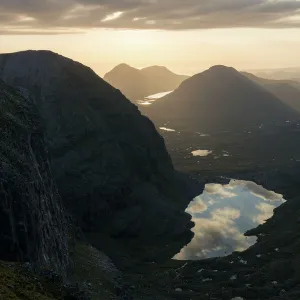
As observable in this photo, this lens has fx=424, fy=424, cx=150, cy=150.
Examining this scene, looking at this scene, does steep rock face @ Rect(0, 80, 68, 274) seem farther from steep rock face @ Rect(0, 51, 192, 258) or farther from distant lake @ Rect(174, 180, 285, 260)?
distant lake @ Rect(174, 180, 285, 260)

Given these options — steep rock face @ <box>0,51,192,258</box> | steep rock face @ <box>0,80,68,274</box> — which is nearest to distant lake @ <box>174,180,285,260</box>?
steep rock face @ <box>0,51,192,258</box>

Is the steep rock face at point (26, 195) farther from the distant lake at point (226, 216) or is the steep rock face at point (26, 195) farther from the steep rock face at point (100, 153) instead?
the distant lake at point (226, 216)

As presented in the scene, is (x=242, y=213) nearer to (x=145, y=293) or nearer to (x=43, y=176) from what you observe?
(x=145, y=293)

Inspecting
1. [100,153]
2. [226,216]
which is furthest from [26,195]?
[226,216]

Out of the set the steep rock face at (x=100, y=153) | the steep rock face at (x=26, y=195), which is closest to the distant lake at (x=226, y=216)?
the steep rock face at (x=100, y=153)

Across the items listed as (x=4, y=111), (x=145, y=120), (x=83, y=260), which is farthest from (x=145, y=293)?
(x=145, y=120)

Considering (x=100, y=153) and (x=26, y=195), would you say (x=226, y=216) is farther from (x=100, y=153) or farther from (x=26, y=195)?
(x=26, y=195)
